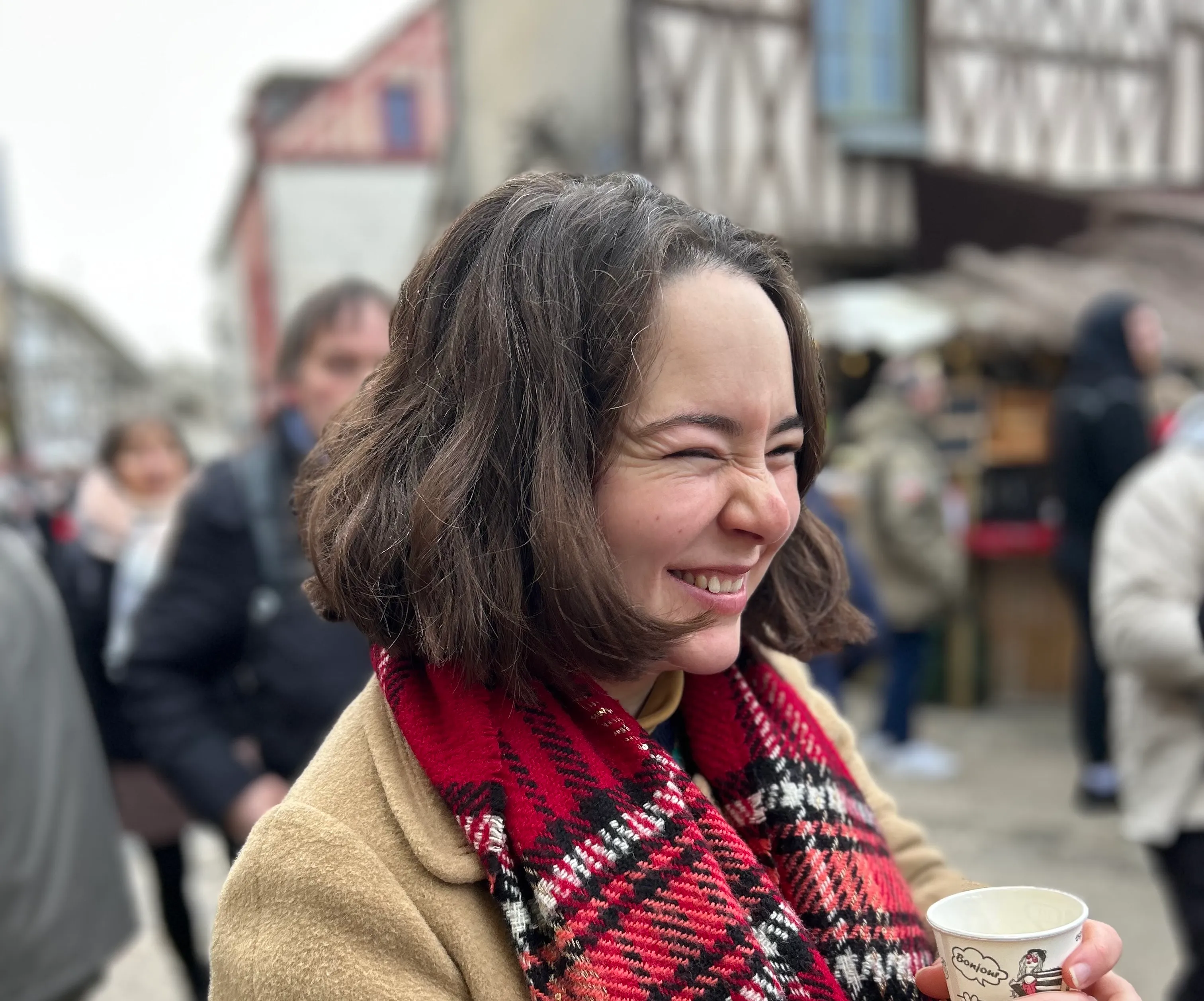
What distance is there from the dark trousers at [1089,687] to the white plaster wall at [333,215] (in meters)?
19.4

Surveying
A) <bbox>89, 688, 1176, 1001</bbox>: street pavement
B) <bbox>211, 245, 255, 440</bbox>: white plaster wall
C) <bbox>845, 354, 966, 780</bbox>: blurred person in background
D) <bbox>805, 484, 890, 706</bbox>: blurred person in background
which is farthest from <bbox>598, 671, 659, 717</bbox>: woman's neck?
<bbox>211, 245, 255, 440</bbox>: white plaster wall

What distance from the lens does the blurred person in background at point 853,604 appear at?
3037 millimetres

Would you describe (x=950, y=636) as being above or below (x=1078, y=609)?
below

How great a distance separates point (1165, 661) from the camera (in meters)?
2.65

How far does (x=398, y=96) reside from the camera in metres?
25.0

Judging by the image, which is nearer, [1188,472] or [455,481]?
[455,481]

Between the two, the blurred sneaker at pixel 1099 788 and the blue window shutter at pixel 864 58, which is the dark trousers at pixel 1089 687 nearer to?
the blurred sneaker at pixel 1099 788

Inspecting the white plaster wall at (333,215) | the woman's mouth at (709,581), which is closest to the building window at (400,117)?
the white plaster wall at (333,215)

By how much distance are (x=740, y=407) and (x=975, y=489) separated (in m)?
6.48

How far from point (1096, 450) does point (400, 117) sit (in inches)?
879

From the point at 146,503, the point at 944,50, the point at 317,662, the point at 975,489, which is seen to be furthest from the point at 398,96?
the point at 317,662

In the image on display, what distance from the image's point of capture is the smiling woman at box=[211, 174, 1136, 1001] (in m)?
1.12

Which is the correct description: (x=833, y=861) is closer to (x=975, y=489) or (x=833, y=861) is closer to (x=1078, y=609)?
(x=1078, y=609)

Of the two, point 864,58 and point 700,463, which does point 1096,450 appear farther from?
point 864,58
